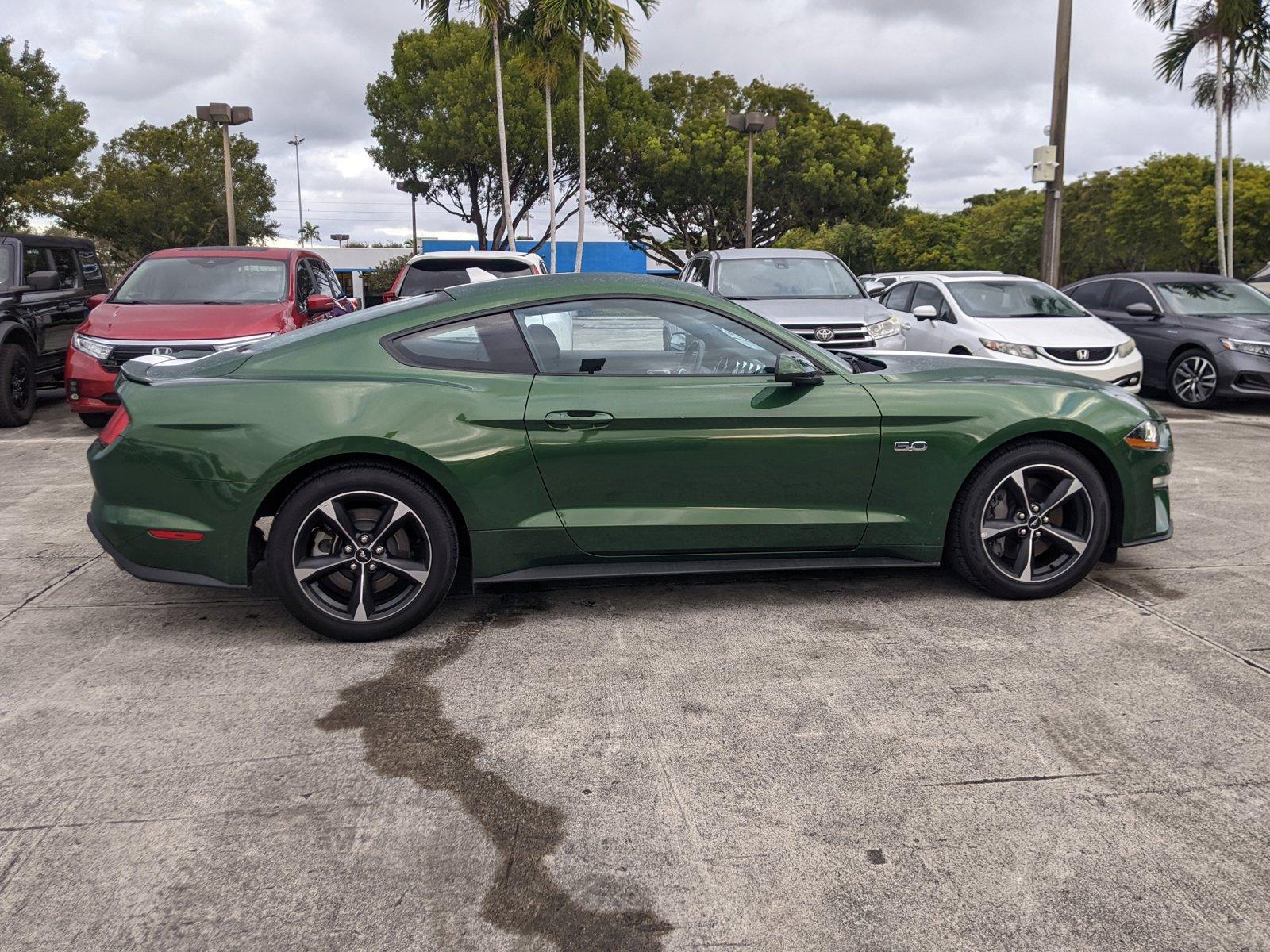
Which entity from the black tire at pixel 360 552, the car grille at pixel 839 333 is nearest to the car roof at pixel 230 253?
the car grille at pixel 839 333

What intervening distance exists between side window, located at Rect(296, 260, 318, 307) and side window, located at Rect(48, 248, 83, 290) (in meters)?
2.81

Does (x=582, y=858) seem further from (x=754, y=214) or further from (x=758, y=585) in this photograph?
(x=754, y=214)

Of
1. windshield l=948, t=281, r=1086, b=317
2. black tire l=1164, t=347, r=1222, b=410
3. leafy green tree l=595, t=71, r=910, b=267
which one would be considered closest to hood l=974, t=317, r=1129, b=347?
windshield l=948, t=281, r=1086, b=317

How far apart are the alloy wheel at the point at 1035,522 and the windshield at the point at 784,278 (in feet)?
21.5

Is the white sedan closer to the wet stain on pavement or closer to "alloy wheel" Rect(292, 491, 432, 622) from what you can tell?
"alloy wheel" Rect(292, 491, 432, 622)

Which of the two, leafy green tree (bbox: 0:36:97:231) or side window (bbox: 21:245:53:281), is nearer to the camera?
side window (bbox: 21:245:53:281)

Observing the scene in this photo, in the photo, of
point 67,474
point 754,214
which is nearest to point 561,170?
point 754,214

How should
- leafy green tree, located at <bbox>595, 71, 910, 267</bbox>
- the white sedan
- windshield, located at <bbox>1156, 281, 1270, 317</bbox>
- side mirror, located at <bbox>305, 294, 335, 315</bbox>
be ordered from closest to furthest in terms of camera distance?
side mirror, located at <bbox>305, 294, 335, 315</bbox> < the white sedan < windshield, located at <bbox>1156, 281, 1270, 317</bbox> < leafy green tree, located at <bbox>595, 71, 910, 267</bbox>

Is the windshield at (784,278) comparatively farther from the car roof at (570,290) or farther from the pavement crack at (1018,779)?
the pavement crack at (1018,779)

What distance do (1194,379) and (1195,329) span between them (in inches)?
21.9

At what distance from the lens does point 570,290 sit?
448 centimetres

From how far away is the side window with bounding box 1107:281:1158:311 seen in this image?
41.6ft

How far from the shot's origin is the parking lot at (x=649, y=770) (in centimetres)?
249

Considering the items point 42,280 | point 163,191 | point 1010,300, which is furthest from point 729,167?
point 42,280
